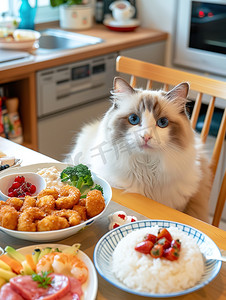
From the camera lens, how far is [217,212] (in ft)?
5.20

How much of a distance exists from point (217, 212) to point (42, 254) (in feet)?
2.89

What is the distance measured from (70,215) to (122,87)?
499mm

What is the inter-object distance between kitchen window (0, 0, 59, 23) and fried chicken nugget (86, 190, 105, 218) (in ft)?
7.16

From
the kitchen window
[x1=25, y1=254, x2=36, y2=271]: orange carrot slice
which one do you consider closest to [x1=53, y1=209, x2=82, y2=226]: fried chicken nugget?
[x1=25, y1=254, x2=36, y2=271]: orange carrot slice

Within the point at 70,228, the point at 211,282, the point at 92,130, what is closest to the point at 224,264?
the point at 211,282

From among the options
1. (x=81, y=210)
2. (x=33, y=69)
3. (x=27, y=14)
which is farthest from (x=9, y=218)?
(x=27, y=14)

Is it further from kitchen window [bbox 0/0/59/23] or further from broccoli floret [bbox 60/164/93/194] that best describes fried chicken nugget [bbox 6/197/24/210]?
kitchen window [bbox 0/0/59/23]

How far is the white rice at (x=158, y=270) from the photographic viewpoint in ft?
2.66

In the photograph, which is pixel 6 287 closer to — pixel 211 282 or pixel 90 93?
pixel 211 282

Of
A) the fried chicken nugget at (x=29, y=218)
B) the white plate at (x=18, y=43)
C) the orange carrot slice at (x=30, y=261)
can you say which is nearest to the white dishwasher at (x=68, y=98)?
the white plate at (x=18, y=43)

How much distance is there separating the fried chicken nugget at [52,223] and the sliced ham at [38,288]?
14 cm

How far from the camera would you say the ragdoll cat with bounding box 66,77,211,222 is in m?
1.24

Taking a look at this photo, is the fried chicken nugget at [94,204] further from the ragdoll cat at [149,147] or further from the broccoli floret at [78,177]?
the ragdoll cat at [149,147]

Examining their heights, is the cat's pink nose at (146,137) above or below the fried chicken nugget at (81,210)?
above
